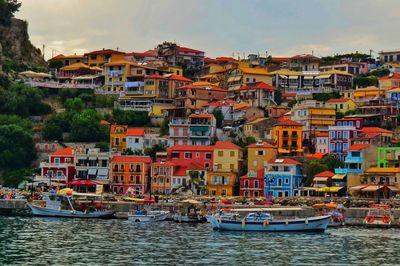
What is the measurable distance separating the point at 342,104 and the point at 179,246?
58.0 meters

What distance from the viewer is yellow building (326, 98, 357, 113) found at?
107375mm

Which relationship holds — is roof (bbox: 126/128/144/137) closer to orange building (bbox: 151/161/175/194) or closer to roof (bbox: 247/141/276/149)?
orange building (bbox: 151/161/175/194)

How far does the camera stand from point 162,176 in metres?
92.0

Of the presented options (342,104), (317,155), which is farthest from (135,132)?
(342,104)

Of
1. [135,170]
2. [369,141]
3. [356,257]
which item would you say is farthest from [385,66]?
[356,257]

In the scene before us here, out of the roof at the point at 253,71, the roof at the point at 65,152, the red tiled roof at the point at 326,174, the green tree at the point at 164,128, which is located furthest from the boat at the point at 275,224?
the roof at the point at 253,71

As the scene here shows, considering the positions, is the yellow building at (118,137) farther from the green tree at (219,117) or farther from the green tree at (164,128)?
the green tree at (219,117)

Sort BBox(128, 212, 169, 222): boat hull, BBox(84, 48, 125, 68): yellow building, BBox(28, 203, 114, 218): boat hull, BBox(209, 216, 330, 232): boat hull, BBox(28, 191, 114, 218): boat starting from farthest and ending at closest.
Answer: BBox(84, 48, 125, 68): yellow building → BBox(28, 191, 114, 218): boat → BBox(28, 203, 114, 218): boat hull → BBox(128, 212, 169, 222): boat hull → BBox(209, 216, 330, 232): boat hull

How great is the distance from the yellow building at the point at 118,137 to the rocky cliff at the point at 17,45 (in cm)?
3139

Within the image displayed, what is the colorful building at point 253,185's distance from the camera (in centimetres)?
8962

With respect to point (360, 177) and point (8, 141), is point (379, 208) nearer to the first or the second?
point (360, 177)

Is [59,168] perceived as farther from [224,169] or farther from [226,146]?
[226,146]

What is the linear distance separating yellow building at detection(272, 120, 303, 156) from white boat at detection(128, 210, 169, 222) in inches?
946

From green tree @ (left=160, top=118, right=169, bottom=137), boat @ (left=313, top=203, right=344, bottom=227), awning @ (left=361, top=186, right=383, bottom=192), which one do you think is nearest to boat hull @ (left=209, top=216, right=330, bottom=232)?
boat @ (left=313, top=203, right=344, bottom=227)
